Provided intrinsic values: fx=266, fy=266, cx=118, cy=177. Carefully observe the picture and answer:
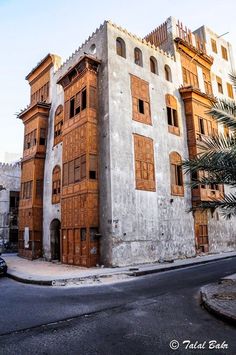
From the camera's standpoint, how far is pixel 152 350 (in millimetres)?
4359

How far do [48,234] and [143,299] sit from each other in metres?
14.4

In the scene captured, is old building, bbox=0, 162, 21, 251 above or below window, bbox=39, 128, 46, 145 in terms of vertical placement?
below

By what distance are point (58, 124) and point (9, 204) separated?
14153 mm

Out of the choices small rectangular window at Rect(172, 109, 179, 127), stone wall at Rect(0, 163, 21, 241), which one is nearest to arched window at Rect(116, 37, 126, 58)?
small rectangular window at Rect(172, 109, 179, 127)

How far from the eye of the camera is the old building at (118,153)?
53.7ft

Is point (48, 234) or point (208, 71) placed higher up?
point (208, 71)

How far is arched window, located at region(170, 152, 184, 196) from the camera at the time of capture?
2005 centimetres

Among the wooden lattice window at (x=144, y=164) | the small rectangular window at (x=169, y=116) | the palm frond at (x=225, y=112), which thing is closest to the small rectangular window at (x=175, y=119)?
the small rectangular window at (x=169, y=116)

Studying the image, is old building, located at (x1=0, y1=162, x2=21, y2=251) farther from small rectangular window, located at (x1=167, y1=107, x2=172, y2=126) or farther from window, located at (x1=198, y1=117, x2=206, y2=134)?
window, located at (x1=198, y1=117, x2=206, y2=134)

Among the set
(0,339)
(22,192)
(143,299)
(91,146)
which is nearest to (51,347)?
(0,339)

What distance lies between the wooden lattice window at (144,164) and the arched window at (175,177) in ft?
7.16

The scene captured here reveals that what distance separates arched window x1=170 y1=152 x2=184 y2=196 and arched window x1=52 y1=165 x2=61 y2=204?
28.2 feet

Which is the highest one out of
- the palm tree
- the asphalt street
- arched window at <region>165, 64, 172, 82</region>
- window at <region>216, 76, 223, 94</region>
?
window at <region>216, 76, 223, 94</region>

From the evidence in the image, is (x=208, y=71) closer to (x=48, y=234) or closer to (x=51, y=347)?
(x=48, y=234)
